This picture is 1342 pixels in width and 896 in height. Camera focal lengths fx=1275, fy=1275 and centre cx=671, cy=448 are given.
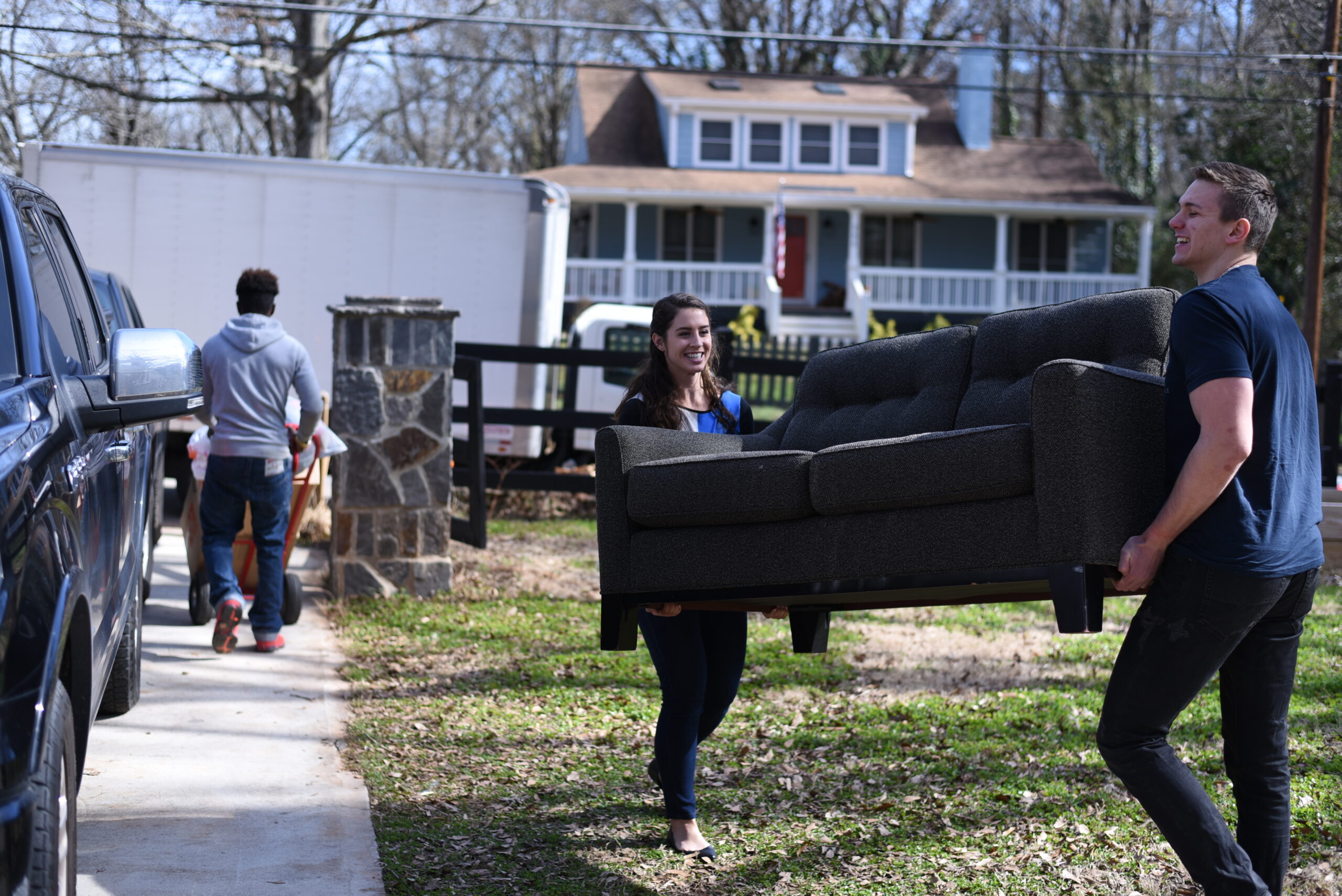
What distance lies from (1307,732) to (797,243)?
24.7 metres

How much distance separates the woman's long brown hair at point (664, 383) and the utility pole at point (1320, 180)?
13.7 meters

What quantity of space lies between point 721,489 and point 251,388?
369 cm

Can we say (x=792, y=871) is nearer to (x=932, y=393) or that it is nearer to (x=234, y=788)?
(x=932, y=393)

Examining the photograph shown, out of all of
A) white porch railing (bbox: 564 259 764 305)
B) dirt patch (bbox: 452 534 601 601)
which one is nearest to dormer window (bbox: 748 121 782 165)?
white porch railing (bbox: 564 259 764 305)

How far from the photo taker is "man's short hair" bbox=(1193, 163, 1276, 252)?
3.00m

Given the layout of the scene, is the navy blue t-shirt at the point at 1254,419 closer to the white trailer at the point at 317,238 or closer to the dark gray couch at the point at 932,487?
the dark gray couch at the point at 932,487

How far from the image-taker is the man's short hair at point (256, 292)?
6.55 metres

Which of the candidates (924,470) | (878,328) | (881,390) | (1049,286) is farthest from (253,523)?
(1049,286)

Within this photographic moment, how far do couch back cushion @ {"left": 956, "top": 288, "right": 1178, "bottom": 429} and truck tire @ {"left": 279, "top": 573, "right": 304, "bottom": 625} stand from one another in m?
4.51

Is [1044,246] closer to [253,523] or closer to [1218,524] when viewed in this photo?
[253,523]

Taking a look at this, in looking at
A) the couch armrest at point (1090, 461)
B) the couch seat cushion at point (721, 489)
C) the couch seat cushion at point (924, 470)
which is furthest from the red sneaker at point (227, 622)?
the couch armrest at point (1090, 461)

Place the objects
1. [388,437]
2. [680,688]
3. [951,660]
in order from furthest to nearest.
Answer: [388,437] < [951,660] < [680,688]

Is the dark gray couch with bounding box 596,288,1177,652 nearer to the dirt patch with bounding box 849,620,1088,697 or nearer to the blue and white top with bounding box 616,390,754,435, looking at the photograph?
the blue and white top with bounding box 616,390,754,435

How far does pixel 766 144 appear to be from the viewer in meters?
28.7
